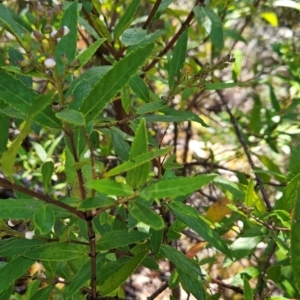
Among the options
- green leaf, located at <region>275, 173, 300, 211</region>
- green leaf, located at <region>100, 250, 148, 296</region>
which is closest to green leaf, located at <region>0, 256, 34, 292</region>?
green leaf, located at <region>100, 250, 148, 296</region>

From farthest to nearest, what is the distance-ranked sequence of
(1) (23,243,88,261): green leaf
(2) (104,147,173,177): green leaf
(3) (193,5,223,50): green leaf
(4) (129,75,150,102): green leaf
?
(3) (193,5,223,50): green leaf, (4) (129,75,150,102): green leaf, (1) (23,243,88,261): green leaf, (2) (104,147,173,177): green leaf

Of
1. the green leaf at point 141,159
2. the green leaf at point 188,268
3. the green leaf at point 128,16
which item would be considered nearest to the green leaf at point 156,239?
the green leaf at point 188,268

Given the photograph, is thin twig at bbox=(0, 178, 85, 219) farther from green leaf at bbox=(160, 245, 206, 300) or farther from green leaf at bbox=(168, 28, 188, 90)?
green leaf at bbox=(168, 28, 188, 90)

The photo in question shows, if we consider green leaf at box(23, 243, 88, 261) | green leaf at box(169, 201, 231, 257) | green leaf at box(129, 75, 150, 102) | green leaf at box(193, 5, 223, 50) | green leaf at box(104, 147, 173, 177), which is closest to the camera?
green leaf at box(104, 147, 173, 177)

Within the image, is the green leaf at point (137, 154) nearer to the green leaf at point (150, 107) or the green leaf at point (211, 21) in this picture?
the green leaf at point (150, 107)

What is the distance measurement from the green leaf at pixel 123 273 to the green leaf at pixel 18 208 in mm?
199

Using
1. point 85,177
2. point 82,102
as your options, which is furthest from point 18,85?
point 85,177

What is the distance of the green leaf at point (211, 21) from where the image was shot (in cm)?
114

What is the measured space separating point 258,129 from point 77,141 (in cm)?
116

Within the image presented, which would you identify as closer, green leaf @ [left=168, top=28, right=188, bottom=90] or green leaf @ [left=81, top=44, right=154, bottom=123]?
green leaf @ [left=81, top=44, right=154, bottom=123]

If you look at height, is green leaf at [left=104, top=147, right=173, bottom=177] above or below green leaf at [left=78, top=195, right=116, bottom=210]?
above

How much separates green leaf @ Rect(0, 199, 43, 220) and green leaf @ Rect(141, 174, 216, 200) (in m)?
0.15

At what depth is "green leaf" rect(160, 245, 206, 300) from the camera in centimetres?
81

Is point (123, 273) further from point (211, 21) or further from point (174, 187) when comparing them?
point (211, 21)
